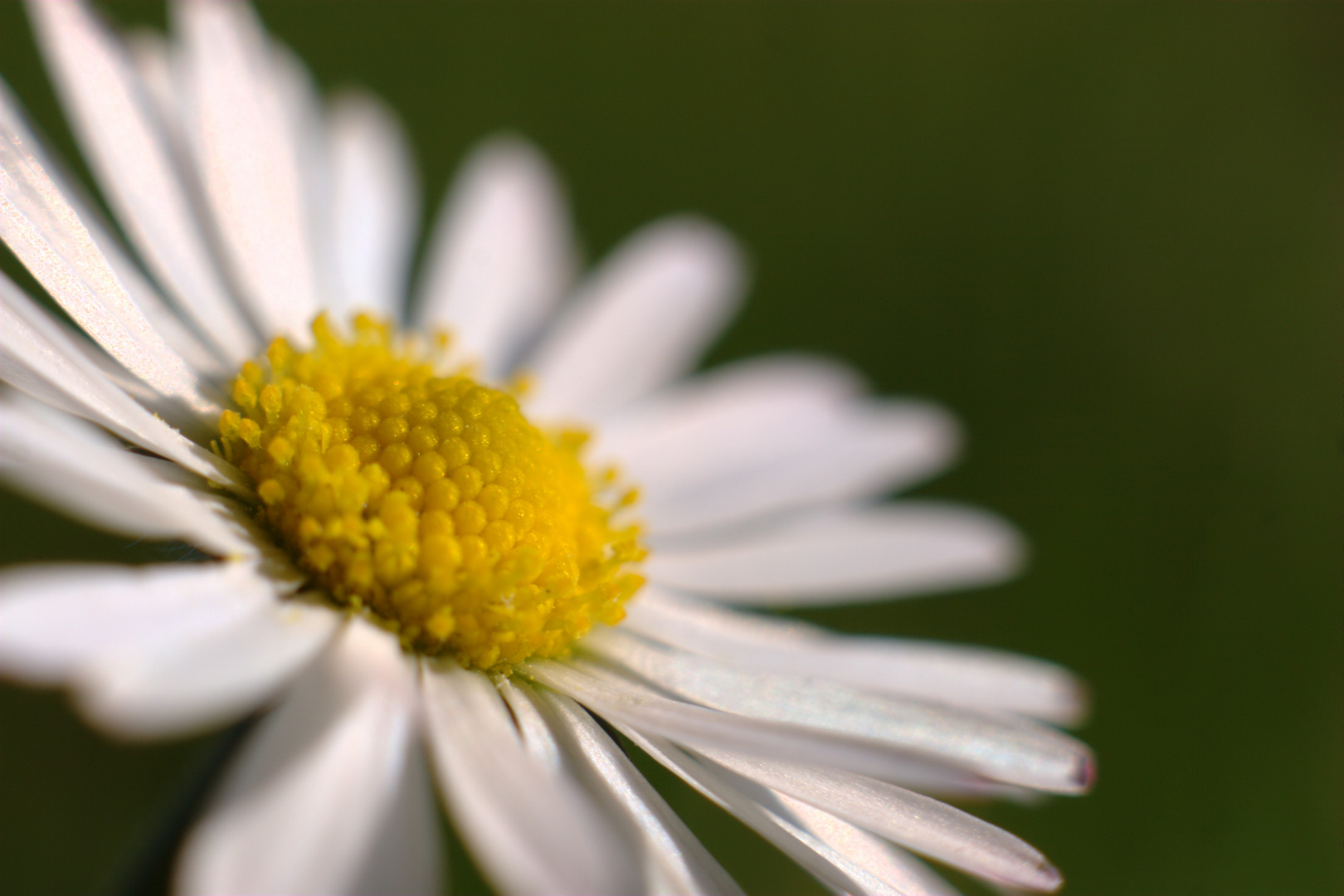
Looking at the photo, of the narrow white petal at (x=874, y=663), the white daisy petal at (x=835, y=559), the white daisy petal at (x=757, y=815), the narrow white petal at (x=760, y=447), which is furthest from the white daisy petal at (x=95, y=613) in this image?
→ the narrow white petal at (x=760, y=447)

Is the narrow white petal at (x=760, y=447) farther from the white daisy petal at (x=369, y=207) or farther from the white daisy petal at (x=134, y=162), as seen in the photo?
the white daisy petal at (x=134, y=162)

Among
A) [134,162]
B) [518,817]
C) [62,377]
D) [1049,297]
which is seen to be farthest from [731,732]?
[1049,297]

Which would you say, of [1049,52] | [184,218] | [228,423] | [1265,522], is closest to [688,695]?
[228,423]

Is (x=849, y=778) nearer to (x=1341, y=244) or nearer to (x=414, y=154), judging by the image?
(x=414, y=154)

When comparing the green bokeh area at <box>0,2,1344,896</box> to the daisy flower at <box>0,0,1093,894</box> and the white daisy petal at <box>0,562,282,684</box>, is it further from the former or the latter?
the white daisy petal at <box>0,562,282,684</box>

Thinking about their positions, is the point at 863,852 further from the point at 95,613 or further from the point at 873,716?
the point at 95,613

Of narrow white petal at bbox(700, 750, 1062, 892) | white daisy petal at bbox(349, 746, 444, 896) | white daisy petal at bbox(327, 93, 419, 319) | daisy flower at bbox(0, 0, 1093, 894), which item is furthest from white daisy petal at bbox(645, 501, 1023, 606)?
white daisy petal at bbox(349, 746, 444, 896)
